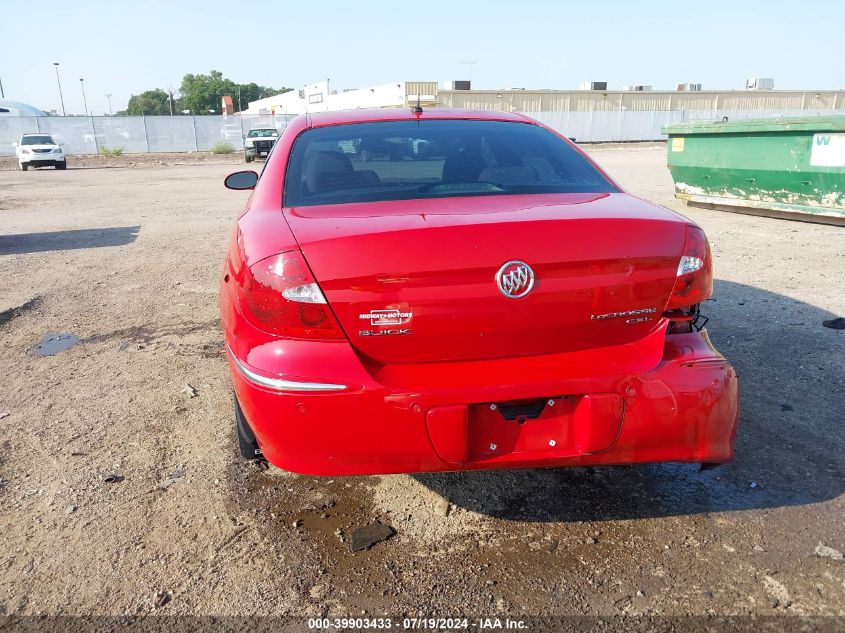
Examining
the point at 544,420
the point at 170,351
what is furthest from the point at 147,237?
the point at 544,420

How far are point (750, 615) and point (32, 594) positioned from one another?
7.56 ft

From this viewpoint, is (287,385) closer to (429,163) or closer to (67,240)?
(429,163)

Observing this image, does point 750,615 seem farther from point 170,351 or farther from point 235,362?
point 170,351

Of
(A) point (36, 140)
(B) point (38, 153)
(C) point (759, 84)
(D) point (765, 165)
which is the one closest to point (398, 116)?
(D) point (765, 165)

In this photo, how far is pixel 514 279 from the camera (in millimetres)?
2148

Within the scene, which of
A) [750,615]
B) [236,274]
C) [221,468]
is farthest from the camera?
[221,468]

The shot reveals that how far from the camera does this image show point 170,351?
4.63 meters

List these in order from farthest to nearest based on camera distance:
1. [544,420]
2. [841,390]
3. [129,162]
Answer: [129,162]
[841,390]
[544,420]

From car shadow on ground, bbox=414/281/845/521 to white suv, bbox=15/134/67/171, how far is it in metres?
30.9

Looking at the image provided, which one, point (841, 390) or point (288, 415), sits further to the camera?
point (841, 390)

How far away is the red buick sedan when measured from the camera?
7.04 feet

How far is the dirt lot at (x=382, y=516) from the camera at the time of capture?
2.23 m

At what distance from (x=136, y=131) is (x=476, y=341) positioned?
44.6 meters

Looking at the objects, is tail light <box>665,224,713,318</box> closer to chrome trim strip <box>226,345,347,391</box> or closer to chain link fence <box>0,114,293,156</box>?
chrome trim strip <box>226,345,347,391</box>
